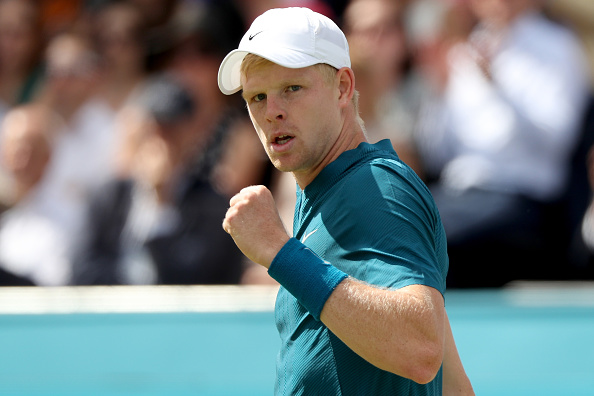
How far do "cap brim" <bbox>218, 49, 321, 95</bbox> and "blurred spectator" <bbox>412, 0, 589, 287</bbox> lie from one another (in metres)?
2.98

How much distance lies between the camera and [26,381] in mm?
4008

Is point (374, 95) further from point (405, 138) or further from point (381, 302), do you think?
point (381, 302)

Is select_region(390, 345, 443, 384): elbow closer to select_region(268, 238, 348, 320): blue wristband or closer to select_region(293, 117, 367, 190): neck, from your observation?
select_region(268, 238, 348, 320): blue wristband

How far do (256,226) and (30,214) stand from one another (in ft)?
13.3

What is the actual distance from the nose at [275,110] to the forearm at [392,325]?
41cm

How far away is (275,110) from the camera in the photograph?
5.18 feet

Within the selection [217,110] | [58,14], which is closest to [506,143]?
[217,110]

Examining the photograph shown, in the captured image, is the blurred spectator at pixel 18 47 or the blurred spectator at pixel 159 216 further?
the blurred spectator at pixel 18 47

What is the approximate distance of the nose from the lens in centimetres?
158

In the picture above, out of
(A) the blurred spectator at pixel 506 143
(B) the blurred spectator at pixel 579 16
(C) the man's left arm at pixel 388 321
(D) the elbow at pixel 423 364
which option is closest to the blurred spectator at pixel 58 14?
(A) the blurred spectator at pixel 506 143

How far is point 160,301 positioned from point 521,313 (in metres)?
2.05

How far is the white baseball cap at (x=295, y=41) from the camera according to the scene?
59.8 inches

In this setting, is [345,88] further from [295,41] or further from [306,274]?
[306,274]

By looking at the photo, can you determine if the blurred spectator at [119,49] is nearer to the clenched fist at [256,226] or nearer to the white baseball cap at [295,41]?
the white baseball cap at [295,41]
